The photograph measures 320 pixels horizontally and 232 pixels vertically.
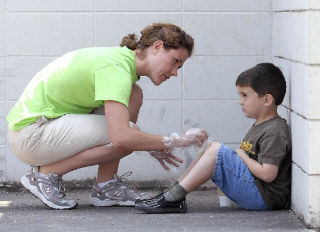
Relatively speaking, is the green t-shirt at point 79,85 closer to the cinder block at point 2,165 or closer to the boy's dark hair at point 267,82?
the boy's dark hair at point 267,82

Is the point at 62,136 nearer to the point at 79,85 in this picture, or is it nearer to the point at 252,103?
the point at 79,85

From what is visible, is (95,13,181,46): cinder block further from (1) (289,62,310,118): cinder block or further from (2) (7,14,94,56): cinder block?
(1) (289,62,310,118): cinder block

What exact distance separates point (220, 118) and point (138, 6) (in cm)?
93

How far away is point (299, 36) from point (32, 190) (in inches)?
67.7

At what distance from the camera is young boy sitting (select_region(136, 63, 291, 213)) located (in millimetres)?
4246

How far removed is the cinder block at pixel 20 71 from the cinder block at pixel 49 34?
1.7 inches

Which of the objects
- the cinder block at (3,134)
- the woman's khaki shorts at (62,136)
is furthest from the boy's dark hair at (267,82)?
the cinder block at (3,134)

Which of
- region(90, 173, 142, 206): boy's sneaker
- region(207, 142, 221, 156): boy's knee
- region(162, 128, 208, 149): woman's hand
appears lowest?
region(90, 173, 142, 206): boy's sneaker

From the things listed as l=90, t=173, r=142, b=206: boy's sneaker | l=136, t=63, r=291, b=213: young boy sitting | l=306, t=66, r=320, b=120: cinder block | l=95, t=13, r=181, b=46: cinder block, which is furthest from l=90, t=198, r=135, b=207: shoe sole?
l=306, t=66, r=320, b=120: cinder block

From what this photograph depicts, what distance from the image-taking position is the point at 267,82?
14.4ft

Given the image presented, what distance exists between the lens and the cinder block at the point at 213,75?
532 cm

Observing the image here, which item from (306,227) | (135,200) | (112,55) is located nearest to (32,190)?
(135,200)

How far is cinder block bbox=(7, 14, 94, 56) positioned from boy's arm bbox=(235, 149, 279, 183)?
5.28 feet

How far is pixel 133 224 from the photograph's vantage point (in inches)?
159
